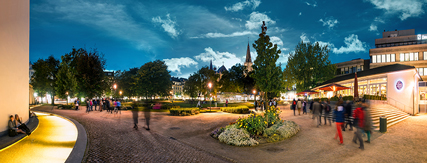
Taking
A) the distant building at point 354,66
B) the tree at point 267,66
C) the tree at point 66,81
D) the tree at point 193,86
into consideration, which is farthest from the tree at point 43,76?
the distant building at point 354,66

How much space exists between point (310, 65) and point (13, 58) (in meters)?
42.1

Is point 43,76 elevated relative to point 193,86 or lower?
elevated

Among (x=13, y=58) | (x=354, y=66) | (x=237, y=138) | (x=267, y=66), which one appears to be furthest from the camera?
(x=354, y=66)

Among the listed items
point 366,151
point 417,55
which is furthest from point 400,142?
point 417,55

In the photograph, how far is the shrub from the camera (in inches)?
363

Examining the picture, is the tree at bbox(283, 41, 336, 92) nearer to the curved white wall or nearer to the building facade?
the building facade

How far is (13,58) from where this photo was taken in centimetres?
848

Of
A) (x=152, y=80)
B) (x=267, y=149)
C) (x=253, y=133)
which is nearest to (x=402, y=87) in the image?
(x=253, y=133)

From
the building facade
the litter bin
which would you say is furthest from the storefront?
the building facade

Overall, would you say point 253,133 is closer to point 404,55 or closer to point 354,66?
point 404,55

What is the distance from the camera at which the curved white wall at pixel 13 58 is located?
7684 mm

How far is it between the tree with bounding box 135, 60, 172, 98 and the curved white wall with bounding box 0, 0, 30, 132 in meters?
25.1

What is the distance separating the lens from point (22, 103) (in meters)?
9.88

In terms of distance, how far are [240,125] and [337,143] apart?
176 inches
